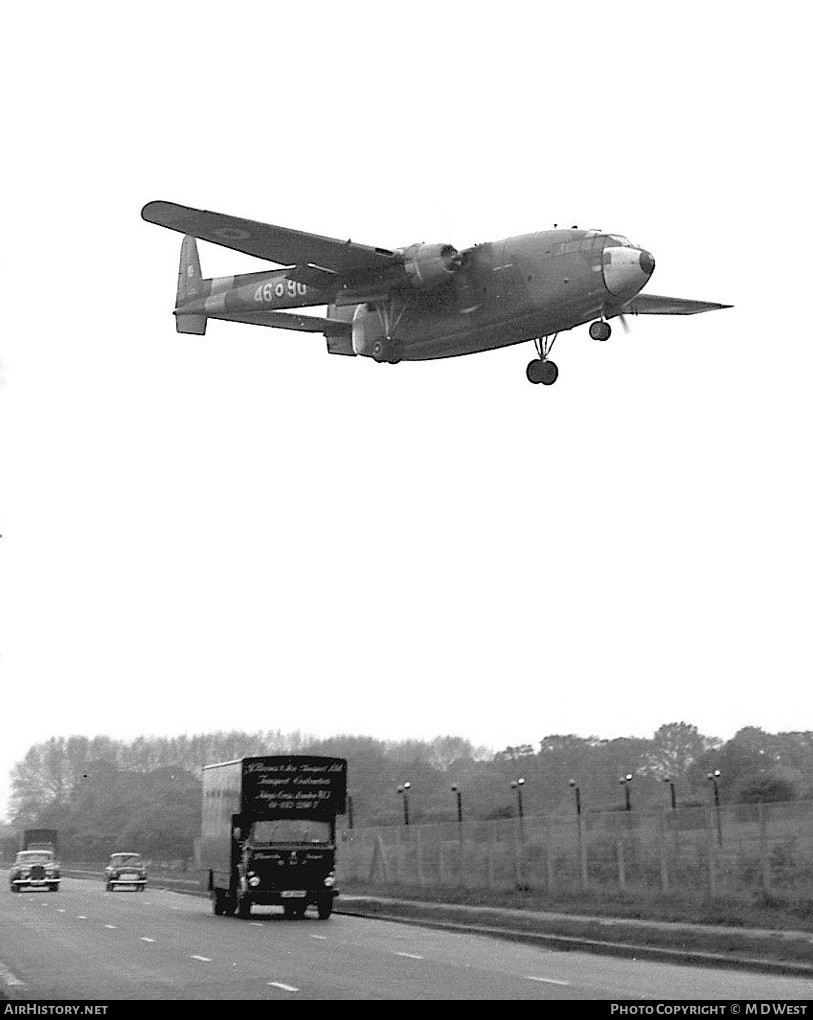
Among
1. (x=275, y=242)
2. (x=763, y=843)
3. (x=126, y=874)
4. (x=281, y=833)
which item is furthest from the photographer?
(x=126, y=874)

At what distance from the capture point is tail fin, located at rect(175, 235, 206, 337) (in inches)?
1421

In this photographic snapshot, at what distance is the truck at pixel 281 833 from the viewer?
31.7m

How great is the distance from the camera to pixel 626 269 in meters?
27.0

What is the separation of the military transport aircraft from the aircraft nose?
17mm

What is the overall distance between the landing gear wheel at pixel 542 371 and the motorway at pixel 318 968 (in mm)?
10343

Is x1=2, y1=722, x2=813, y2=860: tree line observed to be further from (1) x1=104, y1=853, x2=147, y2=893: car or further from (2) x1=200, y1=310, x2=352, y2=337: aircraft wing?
(2) x1=200, y1=310, x2=352, y2=337: aircraft wing

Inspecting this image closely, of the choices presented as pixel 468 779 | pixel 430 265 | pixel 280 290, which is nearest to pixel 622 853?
pixel 430 265

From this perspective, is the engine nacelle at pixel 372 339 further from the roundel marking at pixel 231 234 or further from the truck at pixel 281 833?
the truck at pixel 281 833

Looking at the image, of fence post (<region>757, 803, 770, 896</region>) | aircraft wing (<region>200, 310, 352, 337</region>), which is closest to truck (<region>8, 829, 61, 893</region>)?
aircraft wing (<region>200, 310, 352, 337</region>)

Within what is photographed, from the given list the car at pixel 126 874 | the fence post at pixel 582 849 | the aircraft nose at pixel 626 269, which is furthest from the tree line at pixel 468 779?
the aircraft nose at pixel 626 269

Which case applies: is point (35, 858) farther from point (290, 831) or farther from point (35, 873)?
point (290, 831)

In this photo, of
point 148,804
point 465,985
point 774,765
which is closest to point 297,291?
point 465,985

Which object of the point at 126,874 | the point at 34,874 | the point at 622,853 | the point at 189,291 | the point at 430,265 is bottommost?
the point at 622,853

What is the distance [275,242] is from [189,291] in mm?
6105
